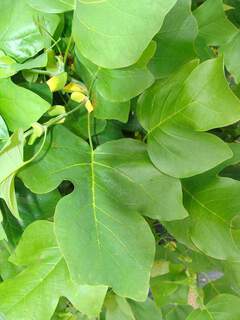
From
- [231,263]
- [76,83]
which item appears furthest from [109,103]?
[231,263]

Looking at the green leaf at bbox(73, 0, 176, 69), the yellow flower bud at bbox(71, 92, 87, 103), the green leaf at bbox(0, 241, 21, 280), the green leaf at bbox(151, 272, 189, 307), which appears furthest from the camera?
the green leaf at bbox(151, 272, 189, 307)

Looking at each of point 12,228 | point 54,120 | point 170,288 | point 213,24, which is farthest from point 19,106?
point 170,288

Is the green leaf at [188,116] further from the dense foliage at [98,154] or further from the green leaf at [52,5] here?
the green leaf at [52,5]

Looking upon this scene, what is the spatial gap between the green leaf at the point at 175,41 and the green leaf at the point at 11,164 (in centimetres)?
14

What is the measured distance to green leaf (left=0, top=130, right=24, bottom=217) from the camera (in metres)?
0.32

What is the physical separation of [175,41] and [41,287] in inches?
10.1

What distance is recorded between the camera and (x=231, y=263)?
1.54 feet

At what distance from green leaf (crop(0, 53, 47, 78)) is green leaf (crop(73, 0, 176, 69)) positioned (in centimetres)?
5

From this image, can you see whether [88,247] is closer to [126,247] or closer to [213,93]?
[126,247]

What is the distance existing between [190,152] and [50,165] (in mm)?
118

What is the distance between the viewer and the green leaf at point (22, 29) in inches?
14.0

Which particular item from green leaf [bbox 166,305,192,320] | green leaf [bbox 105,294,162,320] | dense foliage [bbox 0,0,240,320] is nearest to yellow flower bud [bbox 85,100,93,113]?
dense foliage [bbox 0,0,240,320]

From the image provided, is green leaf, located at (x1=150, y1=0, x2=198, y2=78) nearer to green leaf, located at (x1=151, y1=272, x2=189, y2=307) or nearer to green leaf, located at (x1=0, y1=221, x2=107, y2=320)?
green leaf, located at (x1=0, y1=221, x2=107, y2=320)

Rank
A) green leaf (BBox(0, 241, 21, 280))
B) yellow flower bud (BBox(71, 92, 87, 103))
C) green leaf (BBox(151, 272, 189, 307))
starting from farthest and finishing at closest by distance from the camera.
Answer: green leaf (BBox(151, 272, 189, 307))
green leaf (BBox(0, 241, 21, 280))
yellow flower bud (BBox(71, 92, 87, 103))
